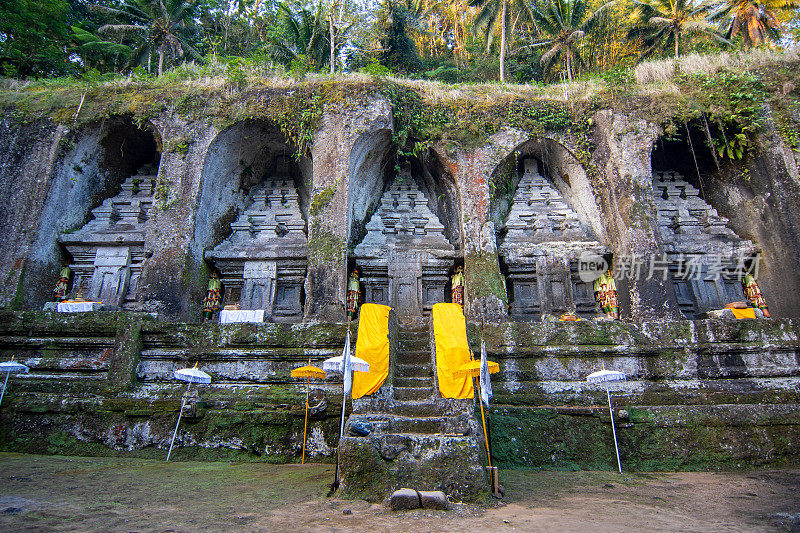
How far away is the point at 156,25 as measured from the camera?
16953 mm

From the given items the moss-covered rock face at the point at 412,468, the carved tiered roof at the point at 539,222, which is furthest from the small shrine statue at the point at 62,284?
the carved tiered roof at the point at 539,222

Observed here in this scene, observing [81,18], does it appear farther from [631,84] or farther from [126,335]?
[631,84]

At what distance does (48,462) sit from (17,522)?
9.01ft

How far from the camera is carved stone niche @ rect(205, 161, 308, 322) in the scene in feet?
33.8

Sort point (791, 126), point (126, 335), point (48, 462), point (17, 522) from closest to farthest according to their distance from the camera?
1. point (17, 522)
2. point (48, 462)
3. point (126, 335)
4. point (791, 126)

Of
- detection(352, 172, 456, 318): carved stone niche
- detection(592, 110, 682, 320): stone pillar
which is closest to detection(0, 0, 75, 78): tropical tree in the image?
detection(352, 172, 456, 318): carved stone niche

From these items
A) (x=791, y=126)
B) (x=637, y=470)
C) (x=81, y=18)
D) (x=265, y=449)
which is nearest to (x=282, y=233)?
(x=265, y=449)

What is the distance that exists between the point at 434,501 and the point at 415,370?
2164 mm

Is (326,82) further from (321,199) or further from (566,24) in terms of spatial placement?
(566,24)

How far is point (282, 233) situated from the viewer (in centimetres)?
1105

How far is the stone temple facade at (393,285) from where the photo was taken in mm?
6168

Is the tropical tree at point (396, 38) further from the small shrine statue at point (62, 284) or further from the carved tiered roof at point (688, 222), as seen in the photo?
the small shrine statue at point (62, 284)

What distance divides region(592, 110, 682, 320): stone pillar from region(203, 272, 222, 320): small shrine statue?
8722 mm

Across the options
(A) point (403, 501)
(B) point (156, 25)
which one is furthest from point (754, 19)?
(B) point (156, 25)
